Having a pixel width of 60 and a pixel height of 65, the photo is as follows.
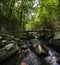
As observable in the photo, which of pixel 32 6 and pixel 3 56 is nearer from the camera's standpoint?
pixel 3 56

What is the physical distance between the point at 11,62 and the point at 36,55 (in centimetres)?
252

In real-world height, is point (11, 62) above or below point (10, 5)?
below

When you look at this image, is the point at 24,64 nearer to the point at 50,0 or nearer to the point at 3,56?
the point at 3,56

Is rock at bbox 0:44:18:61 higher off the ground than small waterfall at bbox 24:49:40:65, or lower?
higher

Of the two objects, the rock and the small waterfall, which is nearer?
the rock

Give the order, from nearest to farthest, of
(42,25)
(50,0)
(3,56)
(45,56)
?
(3,56) → (45,56) → (50,0) → (42,25)

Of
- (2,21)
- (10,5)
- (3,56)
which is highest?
(10,5)

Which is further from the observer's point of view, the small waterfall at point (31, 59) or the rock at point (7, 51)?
the small waterfall at point (31, 59)

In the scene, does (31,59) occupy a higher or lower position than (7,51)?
lower

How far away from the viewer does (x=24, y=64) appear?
1003cm

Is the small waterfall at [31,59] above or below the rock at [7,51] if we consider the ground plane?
below

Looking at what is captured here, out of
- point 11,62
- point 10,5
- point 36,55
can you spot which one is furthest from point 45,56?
point 10,5

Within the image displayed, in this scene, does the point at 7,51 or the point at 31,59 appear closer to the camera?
the point at 7,51

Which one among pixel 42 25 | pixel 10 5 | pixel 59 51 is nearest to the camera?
pixel 59 51
